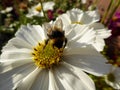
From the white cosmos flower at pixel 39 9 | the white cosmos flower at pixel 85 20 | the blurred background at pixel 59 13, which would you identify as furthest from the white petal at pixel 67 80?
the white cosmos flower at pixel 39 9

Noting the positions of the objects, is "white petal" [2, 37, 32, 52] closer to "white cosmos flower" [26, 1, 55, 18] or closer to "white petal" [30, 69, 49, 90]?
"white petal" [30, 69, 49, 90]

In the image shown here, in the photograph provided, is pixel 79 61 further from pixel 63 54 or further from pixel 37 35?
pixel 37 35

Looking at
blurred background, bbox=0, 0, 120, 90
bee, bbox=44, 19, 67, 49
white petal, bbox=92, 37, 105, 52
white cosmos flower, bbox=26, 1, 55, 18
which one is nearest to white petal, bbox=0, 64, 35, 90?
bee, bbox=44, 19, 67, 49

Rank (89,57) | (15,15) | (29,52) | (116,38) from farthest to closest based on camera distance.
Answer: (15,15)
(116,38)
(29,52)
(89,57)

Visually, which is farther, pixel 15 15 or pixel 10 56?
pixel 15 15

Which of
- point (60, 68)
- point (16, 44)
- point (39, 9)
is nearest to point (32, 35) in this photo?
point (16, 44)

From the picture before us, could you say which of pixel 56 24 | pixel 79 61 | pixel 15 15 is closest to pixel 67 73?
pixel 79 61

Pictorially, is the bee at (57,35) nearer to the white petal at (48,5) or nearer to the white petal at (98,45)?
the white petal at (98,45)

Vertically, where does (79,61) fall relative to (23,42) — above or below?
below
